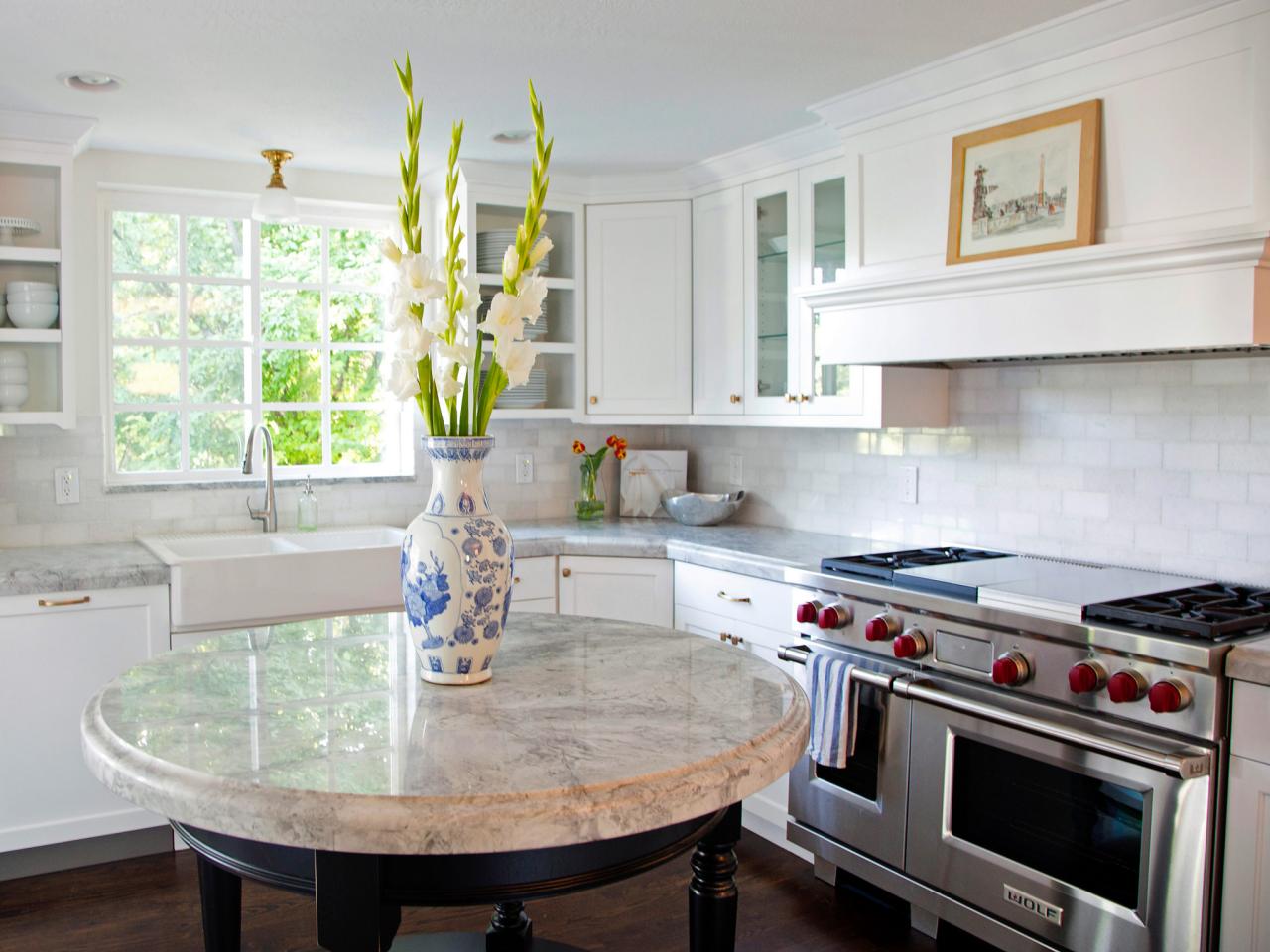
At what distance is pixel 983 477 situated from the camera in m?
3.36

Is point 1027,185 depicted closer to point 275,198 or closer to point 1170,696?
point 1170,696

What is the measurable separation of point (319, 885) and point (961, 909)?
1.90 metres

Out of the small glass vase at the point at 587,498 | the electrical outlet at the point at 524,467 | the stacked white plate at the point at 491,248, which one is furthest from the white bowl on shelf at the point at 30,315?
the small glass vase at the point at 587,498

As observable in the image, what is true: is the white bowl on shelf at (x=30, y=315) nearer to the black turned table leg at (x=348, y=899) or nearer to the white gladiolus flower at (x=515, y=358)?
the white gladiolus flower at (x=515, y=358)

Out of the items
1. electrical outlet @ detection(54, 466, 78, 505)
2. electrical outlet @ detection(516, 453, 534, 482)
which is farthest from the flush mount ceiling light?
electrical outlet @ detection(516, 453, 534, 482)

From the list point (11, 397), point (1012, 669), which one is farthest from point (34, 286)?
point (1012, 669)

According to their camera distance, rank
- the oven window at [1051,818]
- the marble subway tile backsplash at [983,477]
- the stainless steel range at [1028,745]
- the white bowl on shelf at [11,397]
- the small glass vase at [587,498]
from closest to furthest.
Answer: the stainless steel range at [1028,745]
the oven window at [1051,818]
the marble subway tile backsplash at [983,477]
the white bowl on shelf at [11,397]
the small glass vase at [587,498]

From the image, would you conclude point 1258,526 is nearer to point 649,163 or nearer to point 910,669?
point 910,669

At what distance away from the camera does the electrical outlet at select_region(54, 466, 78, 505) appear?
3.75 meters

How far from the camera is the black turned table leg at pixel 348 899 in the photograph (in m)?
1.26

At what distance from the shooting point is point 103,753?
137 centimetres

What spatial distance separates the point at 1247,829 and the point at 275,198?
135 inches

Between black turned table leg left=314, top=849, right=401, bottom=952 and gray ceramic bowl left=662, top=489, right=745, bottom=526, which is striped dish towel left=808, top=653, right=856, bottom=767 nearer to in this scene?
gray ceramic bowl left=662, top=489, right=745, bottom=526

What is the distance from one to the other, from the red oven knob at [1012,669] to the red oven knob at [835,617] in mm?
539
